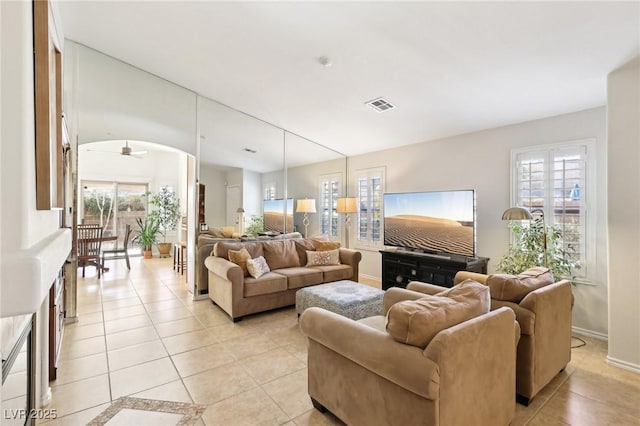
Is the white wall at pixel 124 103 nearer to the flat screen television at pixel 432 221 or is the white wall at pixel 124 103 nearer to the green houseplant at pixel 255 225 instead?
the green houseplant at pixel 255 225

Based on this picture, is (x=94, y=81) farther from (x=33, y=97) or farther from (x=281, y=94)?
(x=33, y=97)

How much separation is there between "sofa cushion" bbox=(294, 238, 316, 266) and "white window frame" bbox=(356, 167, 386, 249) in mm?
1313

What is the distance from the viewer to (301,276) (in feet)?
13.3

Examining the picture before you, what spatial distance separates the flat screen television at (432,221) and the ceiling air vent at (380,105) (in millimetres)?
1364

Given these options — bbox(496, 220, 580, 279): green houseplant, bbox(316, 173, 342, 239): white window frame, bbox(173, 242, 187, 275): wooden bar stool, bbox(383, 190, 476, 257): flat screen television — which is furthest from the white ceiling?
bbox(173, 242, 187, 275): wooden bar stool

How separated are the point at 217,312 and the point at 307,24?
3528 mm

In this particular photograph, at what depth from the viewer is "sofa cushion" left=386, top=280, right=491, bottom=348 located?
4.59 ft

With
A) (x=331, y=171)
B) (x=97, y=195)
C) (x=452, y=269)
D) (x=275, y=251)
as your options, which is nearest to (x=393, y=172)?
(x=331, y=171)

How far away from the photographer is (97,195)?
766 cm

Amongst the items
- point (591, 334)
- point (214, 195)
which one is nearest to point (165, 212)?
→ point (214, 195)

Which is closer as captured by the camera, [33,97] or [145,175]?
[33,97]

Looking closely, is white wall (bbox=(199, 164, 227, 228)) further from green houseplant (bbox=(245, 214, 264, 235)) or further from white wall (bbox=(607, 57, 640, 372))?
white wall (bbox=(607, 57, 640, 372))

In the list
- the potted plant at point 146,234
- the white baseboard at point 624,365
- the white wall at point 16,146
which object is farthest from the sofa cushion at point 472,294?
the potted plant at point 146,234

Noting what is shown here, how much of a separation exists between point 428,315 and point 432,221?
10.0 feet
